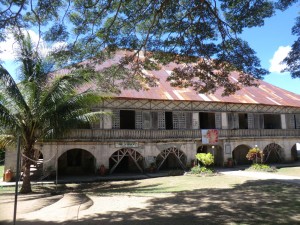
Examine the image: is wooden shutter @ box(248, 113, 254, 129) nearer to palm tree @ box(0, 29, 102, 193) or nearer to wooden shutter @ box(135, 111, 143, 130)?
wooden shutter @ box(135, 111, 143, 130)

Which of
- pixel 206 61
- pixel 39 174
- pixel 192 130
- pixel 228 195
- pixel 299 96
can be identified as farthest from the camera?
pixel 299 96

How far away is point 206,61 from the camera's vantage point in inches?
459

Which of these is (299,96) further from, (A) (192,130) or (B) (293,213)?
(B) (293,213)

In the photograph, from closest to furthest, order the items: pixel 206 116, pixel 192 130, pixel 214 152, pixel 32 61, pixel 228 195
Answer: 1. pixel 228 195
2. pixel 32 61
3. pixel 192 130
4. pixel 214 152
5. pixel 206 116

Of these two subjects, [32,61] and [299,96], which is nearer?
[32,61]

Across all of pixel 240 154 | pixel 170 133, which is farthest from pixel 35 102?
pixel 240 154

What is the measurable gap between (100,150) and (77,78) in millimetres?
6647

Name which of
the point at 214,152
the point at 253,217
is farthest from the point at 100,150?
the point at 253,217

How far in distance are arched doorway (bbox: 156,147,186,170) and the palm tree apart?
861 cm

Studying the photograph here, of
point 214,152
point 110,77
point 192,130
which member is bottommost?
point 214,152

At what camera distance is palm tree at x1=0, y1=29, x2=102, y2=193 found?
1227 cm

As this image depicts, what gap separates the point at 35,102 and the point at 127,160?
→ 1101 cm

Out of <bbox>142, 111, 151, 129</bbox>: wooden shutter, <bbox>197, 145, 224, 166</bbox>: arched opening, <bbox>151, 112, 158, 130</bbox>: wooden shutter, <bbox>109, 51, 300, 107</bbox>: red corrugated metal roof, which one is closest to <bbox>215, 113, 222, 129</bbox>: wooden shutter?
<bbox>109, 51, 300, 107</bbox>: red corrugated metal roof

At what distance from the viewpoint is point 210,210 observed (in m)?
8.35
